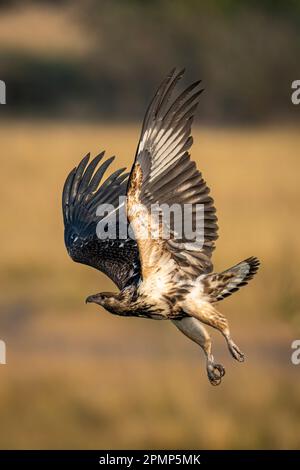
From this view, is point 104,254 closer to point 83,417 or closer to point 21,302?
point 83,417

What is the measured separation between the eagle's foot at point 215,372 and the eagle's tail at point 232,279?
0.29 metres

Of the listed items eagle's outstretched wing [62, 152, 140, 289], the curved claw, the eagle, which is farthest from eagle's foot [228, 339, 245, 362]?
eagle's outstretched wing [62, 152, 140, 289]

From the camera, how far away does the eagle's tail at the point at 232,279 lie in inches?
307

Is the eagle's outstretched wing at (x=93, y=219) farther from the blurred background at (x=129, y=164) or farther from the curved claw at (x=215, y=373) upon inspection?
the blurred background at (x=129, y=164)

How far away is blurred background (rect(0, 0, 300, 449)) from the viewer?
1324cm

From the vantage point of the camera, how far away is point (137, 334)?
52.5 feet

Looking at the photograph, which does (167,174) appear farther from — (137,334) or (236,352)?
(137,334)

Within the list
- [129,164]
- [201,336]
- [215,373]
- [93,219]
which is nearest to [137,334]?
[129,164]

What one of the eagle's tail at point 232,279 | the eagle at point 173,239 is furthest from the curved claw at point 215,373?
the eagle's tail at point 232,279

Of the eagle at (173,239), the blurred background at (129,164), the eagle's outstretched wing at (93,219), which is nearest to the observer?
the eagle at (173,239)

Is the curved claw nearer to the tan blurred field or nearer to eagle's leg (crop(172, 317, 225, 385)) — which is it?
eagle's leg (crop(172, 317, 225, 385))

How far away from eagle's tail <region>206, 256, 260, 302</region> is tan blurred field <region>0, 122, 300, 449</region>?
4.36 meters

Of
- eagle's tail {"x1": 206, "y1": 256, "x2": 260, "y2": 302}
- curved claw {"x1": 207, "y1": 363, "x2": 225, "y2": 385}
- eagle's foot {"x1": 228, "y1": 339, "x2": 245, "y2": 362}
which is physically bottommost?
curved claw {"x1": 207, "y1": 363, "x2": 225, "y2": 385}
